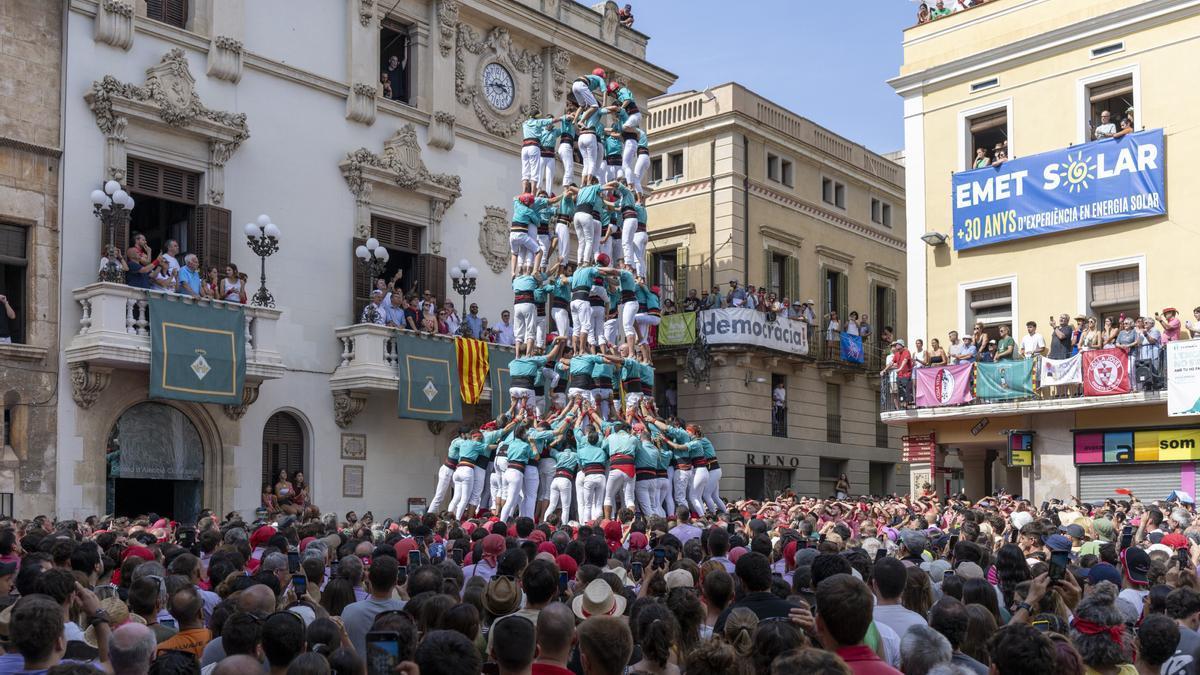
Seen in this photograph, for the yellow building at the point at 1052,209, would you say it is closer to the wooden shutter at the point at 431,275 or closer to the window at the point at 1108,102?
the window at the point at 1108,102

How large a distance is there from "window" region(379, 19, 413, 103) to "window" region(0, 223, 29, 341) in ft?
31.1

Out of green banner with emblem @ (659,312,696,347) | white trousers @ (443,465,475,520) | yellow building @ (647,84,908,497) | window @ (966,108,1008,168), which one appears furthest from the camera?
yellow building @ (647,84,908,497)

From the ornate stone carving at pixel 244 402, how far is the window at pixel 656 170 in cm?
1607

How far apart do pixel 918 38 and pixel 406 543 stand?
72.4ft

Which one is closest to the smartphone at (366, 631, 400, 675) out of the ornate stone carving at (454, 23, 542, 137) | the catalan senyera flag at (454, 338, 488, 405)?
the catalan senyera flag at (454, 338, 488, 405)

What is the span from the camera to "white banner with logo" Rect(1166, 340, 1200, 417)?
2342 centimetres

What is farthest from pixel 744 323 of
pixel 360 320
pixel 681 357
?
pixel 360 320

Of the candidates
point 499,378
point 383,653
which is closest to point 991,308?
point 499,378

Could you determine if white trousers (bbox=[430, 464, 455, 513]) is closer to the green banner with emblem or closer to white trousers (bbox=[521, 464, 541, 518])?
white trousers (bbox=[521, 464, 541, 518])

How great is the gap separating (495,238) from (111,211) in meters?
10.3

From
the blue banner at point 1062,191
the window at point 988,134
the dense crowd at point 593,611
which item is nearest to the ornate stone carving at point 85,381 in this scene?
the dense crowd at point 593,611

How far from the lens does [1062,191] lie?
→ 2666 cm

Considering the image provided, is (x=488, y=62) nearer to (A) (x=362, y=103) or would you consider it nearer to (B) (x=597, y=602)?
(A) (x=362, y=103)

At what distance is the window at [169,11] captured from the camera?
2472 centimetres
